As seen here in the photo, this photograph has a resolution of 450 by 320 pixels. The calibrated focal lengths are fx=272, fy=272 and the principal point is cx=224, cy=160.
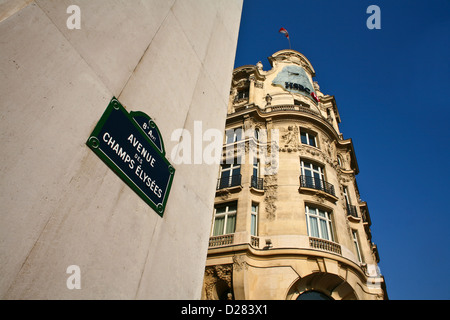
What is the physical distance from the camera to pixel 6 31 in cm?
174

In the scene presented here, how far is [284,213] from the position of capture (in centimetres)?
1642

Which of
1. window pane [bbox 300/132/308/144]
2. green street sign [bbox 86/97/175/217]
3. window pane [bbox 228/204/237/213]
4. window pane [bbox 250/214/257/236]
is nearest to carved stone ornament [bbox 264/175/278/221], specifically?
window pane [bbox 250/214/257/236]

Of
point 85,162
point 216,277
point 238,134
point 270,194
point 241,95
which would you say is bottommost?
point 85,162

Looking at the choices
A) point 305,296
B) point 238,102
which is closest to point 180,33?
point 305,296

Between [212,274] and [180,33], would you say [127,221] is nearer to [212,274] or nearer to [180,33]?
[180,33]

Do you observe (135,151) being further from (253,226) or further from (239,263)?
(253,226)

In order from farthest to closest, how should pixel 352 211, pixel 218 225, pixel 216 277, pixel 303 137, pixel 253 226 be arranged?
pixel 303 137 < pixel 352 211 < pixel 218 225 < pixel 253 226 < pixel 216 277

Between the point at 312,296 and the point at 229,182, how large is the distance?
822 cm

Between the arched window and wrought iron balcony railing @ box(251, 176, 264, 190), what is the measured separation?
6551mm

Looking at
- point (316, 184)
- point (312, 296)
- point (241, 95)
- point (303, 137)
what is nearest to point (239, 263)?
point (312, 296)

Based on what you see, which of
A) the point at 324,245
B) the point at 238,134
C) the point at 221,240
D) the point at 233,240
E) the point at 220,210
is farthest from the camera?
the point at 238,134

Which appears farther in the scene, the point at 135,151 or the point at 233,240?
the point at 233,240

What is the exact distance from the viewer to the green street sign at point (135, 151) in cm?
222
